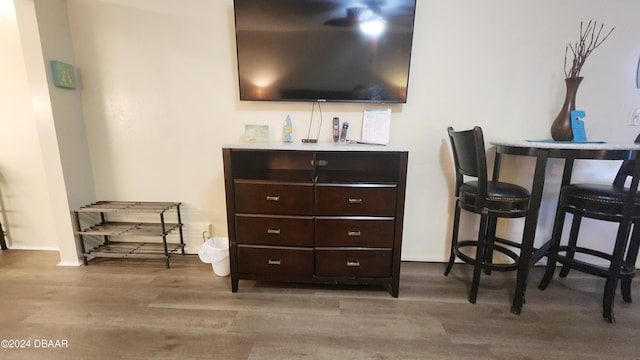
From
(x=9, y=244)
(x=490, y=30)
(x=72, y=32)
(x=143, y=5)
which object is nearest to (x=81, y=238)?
(x=9, y=244)

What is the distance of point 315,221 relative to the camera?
1.53m

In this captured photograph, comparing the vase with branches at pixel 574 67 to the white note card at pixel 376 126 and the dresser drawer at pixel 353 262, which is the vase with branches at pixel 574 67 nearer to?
the white note card at pixel 376 126

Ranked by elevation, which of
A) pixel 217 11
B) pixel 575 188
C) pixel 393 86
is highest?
pixel 217 11

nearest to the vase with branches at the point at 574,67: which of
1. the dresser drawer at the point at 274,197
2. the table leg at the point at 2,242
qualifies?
the dresser drawer at the point at 274,197

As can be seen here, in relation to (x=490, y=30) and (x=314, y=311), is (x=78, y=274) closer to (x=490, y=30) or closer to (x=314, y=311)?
(x=314, y=311)

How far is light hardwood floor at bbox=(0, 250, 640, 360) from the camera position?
1.24 meters

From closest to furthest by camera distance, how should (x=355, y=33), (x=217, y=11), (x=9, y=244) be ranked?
(x=355, y=33), (x=217, y=11), (x=9, y=244)

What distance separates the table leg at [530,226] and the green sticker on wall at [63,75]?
2.94 m

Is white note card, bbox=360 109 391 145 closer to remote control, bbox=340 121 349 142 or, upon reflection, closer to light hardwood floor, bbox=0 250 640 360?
remote control, bbox=340 121 349 142

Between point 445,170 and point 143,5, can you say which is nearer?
point 143,5

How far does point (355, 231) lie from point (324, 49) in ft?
3.88

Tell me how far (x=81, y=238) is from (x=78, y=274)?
265 millimetres

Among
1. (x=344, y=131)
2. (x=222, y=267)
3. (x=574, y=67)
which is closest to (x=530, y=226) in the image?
(x=574, y=67)

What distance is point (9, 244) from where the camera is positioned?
2.22 meters
